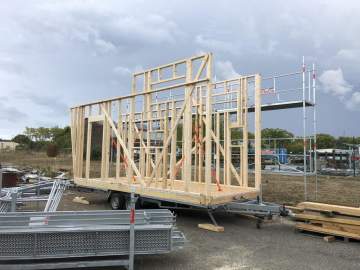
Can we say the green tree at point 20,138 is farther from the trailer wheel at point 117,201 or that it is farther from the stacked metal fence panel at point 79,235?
the stacked metal fence panel at point 79,235

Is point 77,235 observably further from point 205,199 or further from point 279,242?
point 279,242

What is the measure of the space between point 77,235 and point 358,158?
26.6 metres

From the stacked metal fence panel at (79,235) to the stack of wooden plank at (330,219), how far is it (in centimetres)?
324

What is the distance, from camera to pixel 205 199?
24.3ft

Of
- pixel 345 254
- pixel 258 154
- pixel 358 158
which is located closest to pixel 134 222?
pixel 345 254

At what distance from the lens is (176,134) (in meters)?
9.16

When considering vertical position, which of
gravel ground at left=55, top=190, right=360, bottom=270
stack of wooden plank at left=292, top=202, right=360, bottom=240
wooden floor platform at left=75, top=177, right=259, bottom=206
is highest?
wooden floor platform at left=75, top=177, right=259, bottom=206

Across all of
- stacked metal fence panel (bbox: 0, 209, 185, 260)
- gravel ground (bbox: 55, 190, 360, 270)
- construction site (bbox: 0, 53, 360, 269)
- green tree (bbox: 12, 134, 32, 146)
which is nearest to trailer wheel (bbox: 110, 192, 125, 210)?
construction site (bbox: 0, 53, 360, 269)

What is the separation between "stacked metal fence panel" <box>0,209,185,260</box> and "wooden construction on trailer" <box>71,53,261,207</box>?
2390 millimetres

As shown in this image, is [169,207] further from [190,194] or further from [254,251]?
[254,251]

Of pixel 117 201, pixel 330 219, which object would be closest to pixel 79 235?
pixel 330 219

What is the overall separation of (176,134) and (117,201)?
8.26 feet

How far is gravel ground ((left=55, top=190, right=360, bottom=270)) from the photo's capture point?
532cm

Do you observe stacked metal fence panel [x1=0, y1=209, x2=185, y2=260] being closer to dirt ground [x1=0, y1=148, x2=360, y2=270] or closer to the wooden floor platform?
dirt ground [x1=0, y1=148, x2=360, y2=270]
